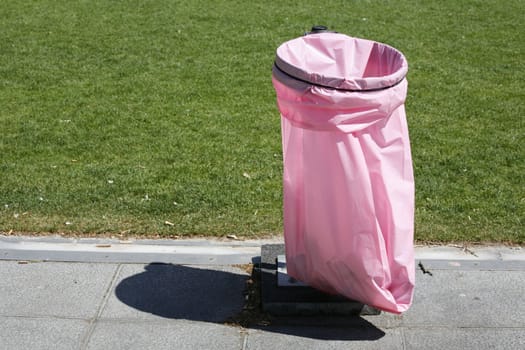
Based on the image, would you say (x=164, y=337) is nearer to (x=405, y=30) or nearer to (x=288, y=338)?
(x=288, y=338)

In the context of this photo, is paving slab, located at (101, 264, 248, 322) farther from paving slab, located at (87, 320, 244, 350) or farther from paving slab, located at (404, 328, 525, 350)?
paving slab, located at (404, 328, 525, 350)

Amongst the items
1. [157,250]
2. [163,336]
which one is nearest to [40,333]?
[163,336]

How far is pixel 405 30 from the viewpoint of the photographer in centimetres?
1092

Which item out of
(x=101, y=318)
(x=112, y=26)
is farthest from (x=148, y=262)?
(x=112, y=26)

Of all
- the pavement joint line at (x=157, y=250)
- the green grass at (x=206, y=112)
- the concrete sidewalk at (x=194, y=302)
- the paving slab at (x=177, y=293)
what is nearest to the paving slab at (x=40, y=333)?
the concrete sidewalk at (x=194, y=302)

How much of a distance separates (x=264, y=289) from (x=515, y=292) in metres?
1.45

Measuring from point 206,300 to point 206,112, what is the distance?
353cm

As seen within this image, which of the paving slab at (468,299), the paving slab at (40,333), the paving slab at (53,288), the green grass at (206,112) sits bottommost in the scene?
the green grass at (206,112)

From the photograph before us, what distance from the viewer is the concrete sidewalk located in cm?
441

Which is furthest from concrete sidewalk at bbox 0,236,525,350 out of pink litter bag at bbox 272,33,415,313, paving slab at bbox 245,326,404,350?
pink litter bag at bbox 272,33,415,313

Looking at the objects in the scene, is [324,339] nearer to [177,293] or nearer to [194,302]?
[194,302]

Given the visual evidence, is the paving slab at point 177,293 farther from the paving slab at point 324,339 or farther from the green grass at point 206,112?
the green grass at point 206,112

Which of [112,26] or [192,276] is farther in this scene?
[112,26]

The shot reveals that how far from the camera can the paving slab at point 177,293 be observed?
4.66 metres
